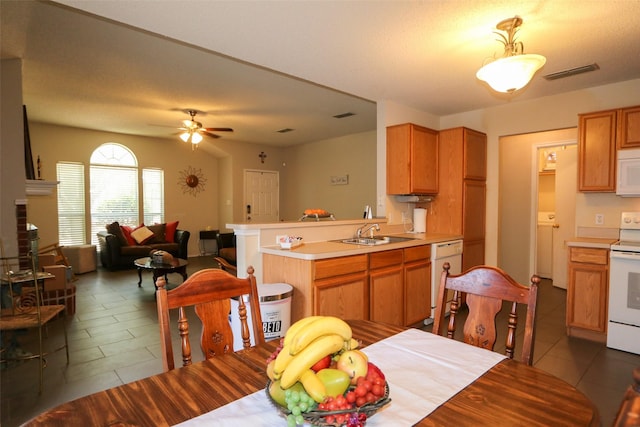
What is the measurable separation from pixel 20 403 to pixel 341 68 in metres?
3.46

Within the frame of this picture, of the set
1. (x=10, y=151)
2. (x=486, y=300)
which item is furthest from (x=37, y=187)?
(x=486, y=300)

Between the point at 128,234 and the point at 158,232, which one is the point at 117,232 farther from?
the point at 158,232

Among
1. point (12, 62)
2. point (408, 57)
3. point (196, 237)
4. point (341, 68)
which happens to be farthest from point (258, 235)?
point (196, 237)

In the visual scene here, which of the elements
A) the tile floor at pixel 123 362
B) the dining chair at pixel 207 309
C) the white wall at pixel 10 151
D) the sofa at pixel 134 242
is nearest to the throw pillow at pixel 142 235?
the sofa at pixel 134 242

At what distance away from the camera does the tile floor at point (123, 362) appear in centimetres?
226

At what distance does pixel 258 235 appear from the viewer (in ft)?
9.80

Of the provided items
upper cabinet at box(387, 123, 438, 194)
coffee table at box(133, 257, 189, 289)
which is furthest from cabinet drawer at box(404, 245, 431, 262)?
coffee table at box(133, 257, 189, 289)

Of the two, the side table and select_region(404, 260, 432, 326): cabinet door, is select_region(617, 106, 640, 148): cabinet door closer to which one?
select_region(404, 260, 432, 326): cabinet door

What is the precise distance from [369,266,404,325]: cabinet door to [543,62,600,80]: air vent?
240cm

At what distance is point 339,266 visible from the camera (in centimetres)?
276

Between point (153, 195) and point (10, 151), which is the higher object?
point (10, 151)

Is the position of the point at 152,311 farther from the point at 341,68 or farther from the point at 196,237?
the point at 196,237

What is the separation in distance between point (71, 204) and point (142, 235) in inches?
58.0

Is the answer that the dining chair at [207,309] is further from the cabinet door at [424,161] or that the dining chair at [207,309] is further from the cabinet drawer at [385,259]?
the cabinet door at [424,161]
